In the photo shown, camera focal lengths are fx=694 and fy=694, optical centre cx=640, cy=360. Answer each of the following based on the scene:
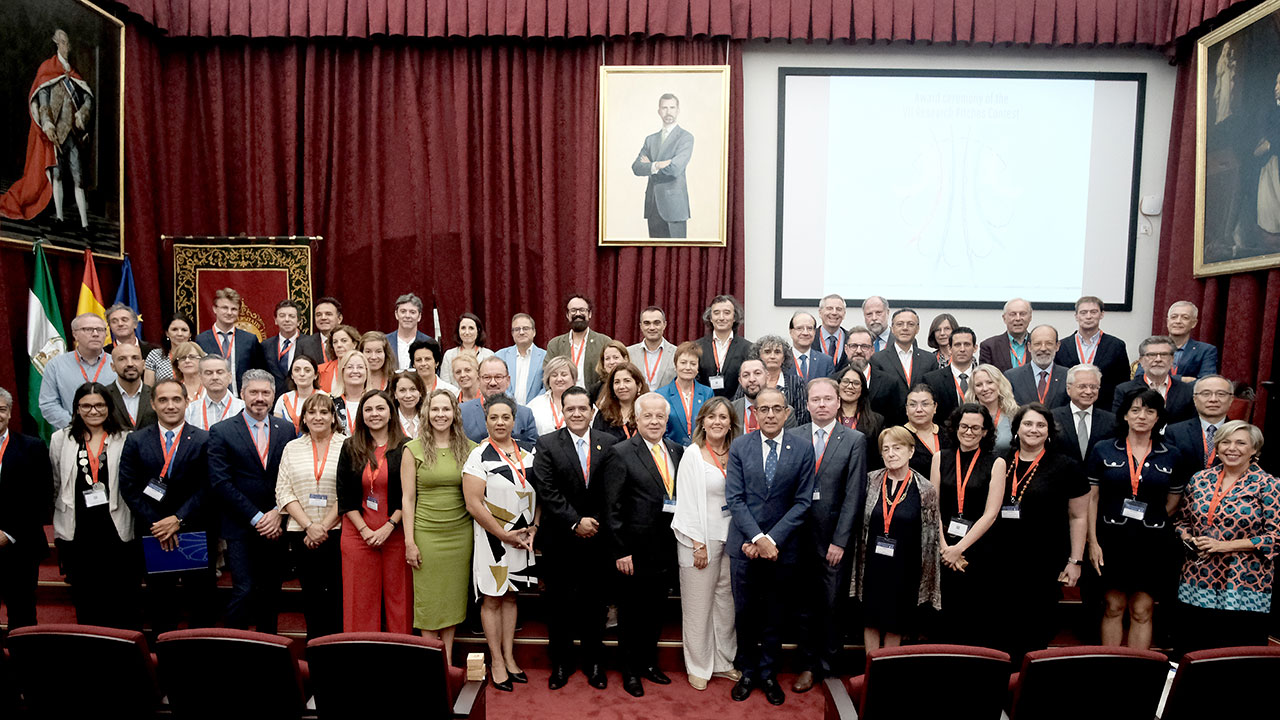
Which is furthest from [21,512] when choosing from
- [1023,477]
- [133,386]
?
[1023,477]

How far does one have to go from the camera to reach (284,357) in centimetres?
502

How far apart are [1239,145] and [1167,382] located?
2645 mm

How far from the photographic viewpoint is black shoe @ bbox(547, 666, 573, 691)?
139 inches

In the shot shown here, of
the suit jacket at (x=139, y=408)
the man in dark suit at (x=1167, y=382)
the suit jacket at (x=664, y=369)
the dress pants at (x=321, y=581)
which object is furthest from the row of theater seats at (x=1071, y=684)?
the suit jacket at (x=139, y=408)

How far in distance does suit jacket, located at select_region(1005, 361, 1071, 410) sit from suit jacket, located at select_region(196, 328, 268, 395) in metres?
5.21

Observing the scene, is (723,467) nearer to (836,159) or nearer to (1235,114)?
(836,159)

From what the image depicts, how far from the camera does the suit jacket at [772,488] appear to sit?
11.1ft

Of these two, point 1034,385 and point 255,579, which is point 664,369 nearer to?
point 1034,385

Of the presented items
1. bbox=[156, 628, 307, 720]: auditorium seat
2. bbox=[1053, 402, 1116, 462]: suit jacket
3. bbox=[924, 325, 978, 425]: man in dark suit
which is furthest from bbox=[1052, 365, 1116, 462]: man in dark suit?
bbox=[156, 628, 307, 720]: auditorium seat

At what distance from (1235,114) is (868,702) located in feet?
19.6

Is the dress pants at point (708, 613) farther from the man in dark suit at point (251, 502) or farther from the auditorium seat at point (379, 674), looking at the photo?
the man in dark suit at point (251, 502)

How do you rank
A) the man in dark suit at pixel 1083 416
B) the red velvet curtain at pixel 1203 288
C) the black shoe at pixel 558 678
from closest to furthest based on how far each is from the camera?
the black shoe at pixel 558 678 → the man in dark suit at pixel 1083 416 → the red velvet curtain at pixel 1203 288

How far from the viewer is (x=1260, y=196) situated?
523cm

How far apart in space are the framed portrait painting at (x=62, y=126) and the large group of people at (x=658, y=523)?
257 cm
